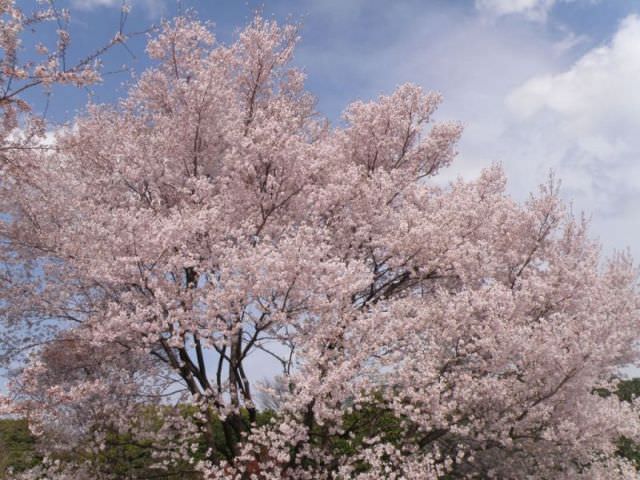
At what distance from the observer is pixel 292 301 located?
10.5 meters

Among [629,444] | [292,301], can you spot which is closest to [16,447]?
[292,301]

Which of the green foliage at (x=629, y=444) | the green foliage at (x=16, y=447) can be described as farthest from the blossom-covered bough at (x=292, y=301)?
the green foliage at (x=629, y=444)

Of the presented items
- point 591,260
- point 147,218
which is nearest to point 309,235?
point 147,218

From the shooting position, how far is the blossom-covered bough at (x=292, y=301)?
10.3 metres

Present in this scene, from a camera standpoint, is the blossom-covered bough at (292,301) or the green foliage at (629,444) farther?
the green foliage at (629,444)

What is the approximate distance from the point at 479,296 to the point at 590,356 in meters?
2.11

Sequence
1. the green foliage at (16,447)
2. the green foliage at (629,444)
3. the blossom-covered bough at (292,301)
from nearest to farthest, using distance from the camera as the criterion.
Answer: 1. the blossom-covered bough at (292,301)
2. the green foliage at (16,447)
3. the green foliage at (629,444)

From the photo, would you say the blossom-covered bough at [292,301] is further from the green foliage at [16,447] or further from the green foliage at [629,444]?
the green foliage at [629,444]

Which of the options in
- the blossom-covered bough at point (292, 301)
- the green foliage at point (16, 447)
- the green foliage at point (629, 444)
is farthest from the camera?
the green foliage at point (629, 444)

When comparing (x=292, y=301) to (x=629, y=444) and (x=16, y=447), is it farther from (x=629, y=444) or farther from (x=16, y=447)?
(x=629, y=444)

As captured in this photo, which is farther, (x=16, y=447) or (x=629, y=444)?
(x=629, y=444)

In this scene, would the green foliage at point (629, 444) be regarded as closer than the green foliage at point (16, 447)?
No

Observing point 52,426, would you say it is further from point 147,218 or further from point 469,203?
point 469,203

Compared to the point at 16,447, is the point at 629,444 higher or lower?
lower
